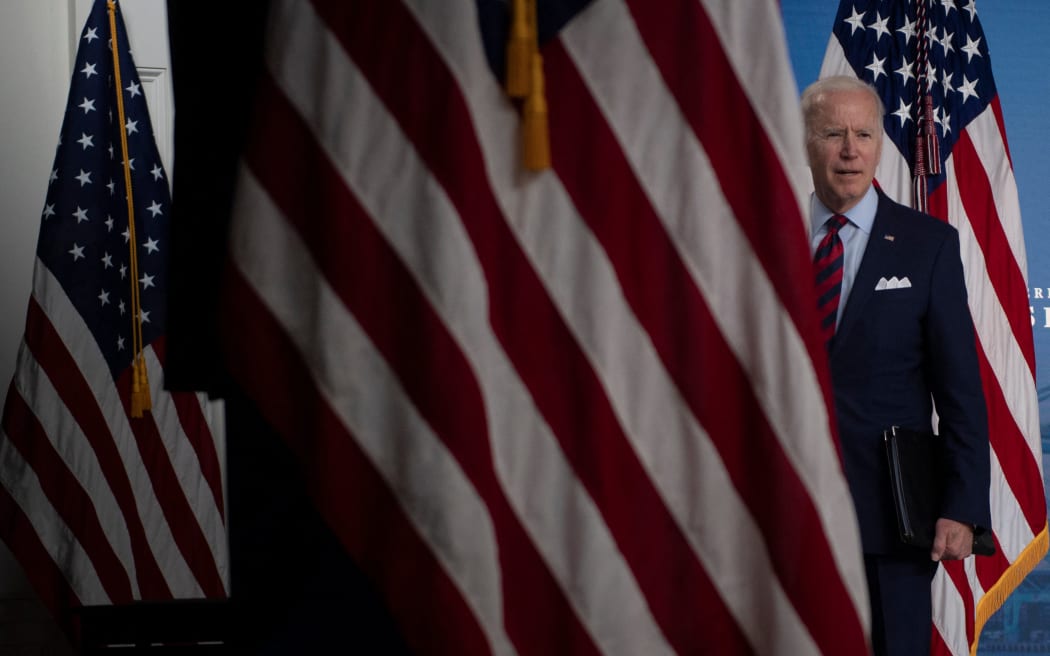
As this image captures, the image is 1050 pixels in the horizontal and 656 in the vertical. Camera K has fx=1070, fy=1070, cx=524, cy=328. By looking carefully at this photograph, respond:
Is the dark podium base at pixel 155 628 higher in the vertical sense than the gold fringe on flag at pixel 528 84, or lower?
lower

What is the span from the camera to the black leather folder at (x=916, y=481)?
1762mm

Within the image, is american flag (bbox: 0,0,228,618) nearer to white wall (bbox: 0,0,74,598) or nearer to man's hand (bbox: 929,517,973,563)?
white wall (bbox: 0,0,74,598)

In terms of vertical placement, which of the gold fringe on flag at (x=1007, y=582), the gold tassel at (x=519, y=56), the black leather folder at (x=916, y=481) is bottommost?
the gold fringe on flag at (x=1007, y=582)

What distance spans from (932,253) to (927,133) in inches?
42.8

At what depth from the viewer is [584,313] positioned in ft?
2.64

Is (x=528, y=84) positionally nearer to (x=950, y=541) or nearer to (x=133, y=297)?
(x=950, y=541)

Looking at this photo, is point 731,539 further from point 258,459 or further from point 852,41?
point 852,41

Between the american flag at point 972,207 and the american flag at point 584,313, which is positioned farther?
the american flag at point 972,207

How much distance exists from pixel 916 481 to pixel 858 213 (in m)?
0.48

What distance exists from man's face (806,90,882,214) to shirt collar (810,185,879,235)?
0.01 metres

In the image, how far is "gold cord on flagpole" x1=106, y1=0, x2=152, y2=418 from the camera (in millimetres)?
2416

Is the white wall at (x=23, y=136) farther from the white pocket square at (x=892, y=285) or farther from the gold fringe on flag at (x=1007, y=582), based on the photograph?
the gold fringe on flag at (x=1007, y=582)

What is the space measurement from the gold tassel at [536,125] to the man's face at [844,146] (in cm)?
129

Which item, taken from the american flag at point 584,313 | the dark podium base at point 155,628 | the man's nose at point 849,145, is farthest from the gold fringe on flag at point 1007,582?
the american flag at point 584,313
